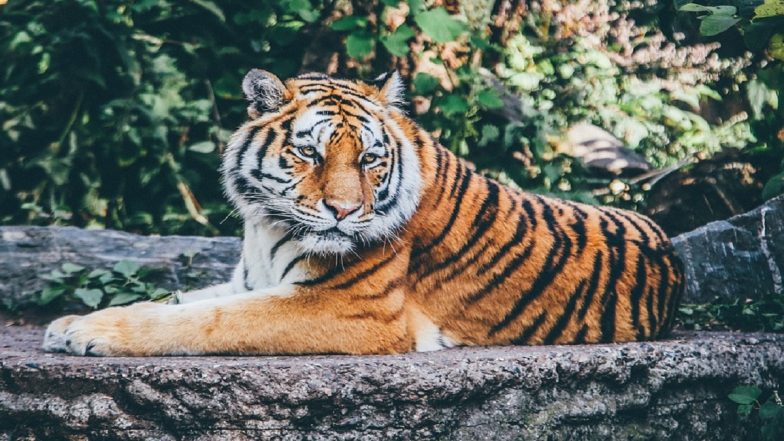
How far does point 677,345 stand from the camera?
318cm

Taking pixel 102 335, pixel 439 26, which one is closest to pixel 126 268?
pixel 102 335

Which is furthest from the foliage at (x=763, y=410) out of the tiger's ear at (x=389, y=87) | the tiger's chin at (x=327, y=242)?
the tiger's ear at (x=389, y=87)

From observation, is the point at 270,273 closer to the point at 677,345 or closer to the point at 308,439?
the point at 308,439

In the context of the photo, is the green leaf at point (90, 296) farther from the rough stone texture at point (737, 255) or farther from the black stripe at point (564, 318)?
the rough stone texture at point (737, 255)

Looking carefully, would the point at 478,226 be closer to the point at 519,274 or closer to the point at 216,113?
the point at 519,274

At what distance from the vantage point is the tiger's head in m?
3.10

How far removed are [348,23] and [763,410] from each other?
11.8 ft

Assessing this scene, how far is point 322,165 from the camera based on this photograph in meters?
3.16

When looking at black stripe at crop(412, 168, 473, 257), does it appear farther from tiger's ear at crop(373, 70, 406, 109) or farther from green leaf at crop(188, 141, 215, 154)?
A: green leaf at crop(188, 141, 215, 154)

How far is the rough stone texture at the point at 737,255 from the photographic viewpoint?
4742 mm

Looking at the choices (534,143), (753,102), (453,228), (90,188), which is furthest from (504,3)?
(453,228)

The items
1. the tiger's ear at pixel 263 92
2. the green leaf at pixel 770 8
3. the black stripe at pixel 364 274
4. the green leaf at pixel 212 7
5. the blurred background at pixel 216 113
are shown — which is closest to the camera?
the green leaf at pixel 770 8

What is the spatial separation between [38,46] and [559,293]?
4.04 m

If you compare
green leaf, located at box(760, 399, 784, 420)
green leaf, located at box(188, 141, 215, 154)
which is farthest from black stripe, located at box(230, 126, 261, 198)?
green leaf, located at box(188, 141, 215, 154)
